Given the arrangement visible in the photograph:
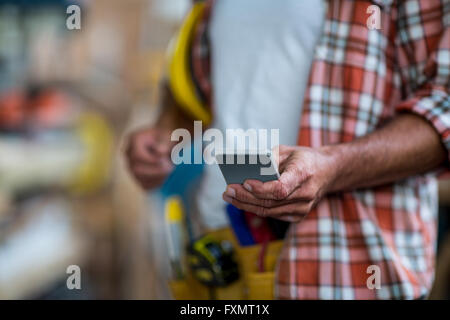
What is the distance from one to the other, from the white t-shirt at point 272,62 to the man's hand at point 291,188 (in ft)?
0.20

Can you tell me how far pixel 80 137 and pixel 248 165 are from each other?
1251mm

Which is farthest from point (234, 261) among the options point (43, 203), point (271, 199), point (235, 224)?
point (43, 203)

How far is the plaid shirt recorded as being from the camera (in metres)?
0.48

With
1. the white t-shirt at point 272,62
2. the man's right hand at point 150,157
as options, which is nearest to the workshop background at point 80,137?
the man's right hand at point 150,157

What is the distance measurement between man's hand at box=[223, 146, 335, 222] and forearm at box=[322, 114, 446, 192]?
0.07 feet

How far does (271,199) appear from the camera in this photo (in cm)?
41

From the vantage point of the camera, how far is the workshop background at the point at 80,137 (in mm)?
1386

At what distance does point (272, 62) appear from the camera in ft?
1.67

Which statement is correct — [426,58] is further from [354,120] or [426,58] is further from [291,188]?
[291,188]

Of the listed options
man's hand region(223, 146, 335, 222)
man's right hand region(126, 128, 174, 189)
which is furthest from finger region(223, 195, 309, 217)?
man's right hand region(126, 128, 174, 189)
